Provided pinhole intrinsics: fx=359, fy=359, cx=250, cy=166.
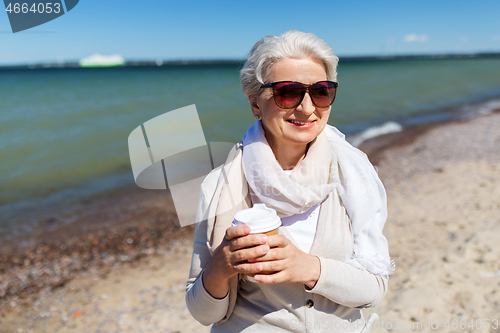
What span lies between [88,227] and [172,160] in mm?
3555

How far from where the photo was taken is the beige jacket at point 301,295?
1.63 meters

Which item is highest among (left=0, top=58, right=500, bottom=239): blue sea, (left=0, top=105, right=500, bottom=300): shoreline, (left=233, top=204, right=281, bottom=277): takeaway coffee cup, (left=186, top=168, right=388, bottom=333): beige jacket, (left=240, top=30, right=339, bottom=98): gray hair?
(left=240, top=30, right=339, bottom=98): gray hair

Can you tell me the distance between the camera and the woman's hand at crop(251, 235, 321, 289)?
1384 mm

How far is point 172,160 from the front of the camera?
31.3 ft

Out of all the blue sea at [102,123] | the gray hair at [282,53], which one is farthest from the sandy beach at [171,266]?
the gray hair at [282,53]

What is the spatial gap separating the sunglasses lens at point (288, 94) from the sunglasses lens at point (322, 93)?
54 millimetres

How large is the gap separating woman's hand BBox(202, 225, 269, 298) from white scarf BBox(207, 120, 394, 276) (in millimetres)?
164

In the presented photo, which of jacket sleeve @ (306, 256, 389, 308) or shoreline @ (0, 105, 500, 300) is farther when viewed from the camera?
shoreline @ (0, 105, 500, 300)

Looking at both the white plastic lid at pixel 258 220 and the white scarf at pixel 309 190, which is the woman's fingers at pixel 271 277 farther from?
the white scarf at pixel 309 190

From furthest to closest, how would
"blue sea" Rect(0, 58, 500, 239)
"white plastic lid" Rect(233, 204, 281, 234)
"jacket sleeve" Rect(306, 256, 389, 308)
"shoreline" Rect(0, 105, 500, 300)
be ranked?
"blue sea" Rect(0, 58, 500, 239), "shoreline" Rect(0, 105, 500, 300), "jacket sleeve" Rect(306, 256, 389, 308), "white plastic lid" Rect(233, 204, 281, 234)

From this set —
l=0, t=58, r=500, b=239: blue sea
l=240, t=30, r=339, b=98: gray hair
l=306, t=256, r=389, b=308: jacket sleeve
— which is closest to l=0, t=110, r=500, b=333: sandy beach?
l=0, t=58, r=500, b=239: blue sea

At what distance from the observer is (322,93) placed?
1.73 meters

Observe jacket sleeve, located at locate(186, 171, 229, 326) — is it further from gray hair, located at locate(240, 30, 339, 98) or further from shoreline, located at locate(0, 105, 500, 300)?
shoreline, located at locate(0, 105, 500, 300)

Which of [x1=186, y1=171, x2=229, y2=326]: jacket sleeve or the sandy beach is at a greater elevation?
[x1=186, y1=171, x2=229, y2=326]: jacket sleeve
